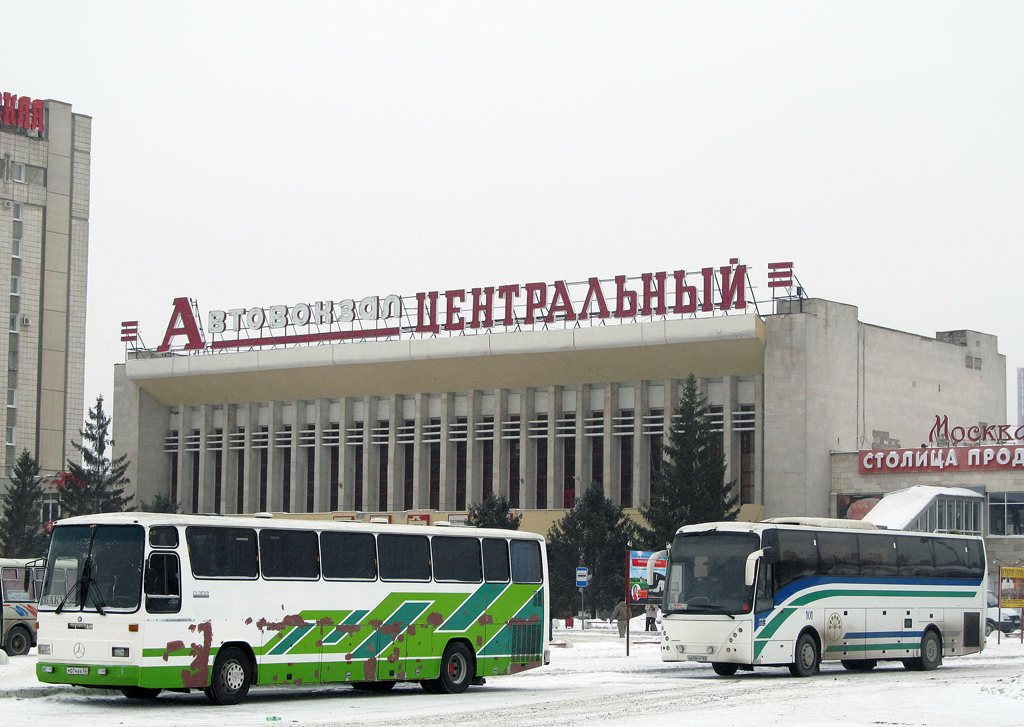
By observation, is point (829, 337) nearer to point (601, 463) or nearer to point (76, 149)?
point (601, 463)

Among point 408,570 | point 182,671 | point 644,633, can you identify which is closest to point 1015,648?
point 644,633

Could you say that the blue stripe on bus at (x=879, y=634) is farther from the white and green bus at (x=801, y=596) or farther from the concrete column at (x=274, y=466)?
the concrete column at (x=274, y=466)

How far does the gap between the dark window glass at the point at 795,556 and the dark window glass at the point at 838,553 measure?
24 cm

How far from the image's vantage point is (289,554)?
2303 centimetres

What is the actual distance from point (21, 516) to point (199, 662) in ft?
217

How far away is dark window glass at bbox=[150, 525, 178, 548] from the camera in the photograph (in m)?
21.3

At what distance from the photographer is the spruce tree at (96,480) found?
8200 cm

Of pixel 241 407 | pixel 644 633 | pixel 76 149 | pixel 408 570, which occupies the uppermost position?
pixel 76 149

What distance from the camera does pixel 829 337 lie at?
220ft

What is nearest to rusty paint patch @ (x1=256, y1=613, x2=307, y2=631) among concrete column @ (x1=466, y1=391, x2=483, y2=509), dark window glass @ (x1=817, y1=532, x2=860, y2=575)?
dark window glass @ (x1=817, y1=532, x2=860, y2=575)

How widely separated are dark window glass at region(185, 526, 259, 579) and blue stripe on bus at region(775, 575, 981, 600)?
11.1m

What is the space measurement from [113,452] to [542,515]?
28705mm

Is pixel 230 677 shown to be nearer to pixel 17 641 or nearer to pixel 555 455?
pixel 17 641

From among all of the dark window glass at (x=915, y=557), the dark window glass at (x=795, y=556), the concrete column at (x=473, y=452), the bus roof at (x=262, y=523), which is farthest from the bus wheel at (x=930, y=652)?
the concrete column at (x=473, y=452)
